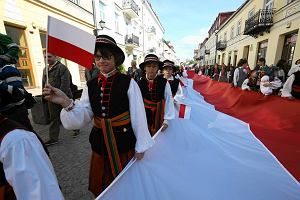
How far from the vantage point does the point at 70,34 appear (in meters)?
1.52

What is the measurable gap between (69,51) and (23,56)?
879 cm

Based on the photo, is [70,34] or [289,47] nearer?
[70,34]

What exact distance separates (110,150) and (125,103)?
47 cm

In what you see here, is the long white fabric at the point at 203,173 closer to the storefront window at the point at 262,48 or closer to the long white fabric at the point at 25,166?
the long white fabric at the point at 25,166

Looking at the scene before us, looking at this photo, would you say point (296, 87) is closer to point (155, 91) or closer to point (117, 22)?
point (155, 91)

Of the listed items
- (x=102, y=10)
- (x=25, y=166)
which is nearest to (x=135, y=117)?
(x=25, y=166)

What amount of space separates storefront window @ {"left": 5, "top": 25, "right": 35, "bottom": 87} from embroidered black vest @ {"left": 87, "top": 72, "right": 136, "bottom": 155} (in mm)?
8247

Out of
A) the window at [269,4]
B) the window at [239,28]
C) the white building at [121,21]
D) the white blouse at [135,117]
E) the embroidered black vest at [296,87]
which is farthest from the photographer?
the window at [239,28]

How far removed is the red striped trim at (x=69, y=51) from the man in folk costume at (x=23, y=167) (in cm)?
70

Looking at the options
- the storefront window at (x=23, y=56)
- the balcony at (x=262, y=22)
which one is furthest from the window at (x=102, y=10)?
the balcony at (x=262, y=22)

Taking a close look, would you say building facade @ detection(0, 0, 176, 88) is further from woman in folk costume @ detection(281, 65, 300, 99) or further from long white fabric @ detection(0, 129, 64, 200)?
woman in folk costume @ detection(281, 65, 300, 99)

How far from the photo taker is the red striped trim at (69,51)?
1.47m

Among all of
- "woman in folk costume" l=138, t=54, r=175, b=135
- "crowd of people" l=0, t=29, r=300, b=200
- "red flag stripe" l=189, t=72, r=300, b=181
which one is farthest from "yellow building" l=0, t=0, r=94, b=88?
"red flag stripe" l=189, t=72, r=300, b=181

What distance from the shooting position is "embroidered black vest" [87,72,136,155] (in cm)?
178
